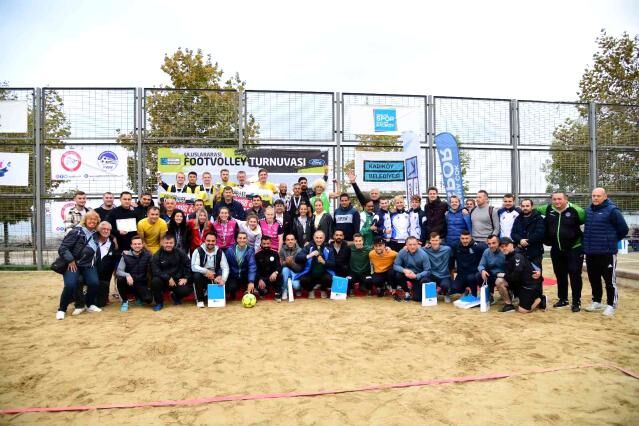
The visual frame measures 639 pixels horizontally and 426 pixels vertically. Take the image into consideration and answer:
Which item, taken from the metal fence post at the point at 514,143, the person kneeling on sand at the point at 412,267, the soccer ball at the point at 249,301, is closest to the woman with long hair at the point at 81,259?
the soccer ball at the point at 249,301

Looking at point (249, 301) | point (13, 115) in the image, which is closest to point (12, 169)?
point (13, 115)

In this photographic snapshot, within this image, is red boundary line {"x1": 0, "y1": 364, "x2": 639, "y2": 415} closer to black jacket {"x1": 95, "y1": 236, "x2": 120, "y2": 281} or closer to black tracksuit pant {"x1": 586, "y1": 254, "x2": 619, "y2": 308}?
black tracksuit pant {"x1": 586, "y1": 254, "x2": 619, "y2": 308}

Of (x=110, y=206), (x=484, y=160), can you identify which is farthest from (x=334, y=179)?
(x=110, y=206)

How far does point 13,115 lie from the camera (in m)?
10.4

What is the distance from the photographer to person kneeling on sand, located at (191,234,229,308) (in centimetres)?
671

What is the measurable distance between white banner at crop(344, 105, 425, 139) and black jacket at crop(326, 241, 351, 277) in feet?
13.4

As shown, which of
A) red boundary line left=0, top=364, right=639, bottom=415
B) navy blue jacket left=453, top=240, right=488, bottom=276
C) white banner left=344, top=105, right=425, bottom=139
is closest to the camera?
red boundary line left=0, top=364, right=639, bottom=415

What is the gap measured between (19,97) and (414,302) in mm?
10588

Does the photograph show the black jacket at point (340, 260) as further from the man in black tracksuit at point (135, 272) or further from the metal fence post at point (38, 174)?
the metal fence post at point (38, 174)

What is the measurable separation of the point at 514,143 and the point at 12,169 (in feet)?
41.6

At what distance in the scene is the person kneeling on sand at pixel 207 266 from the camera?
22.0ft

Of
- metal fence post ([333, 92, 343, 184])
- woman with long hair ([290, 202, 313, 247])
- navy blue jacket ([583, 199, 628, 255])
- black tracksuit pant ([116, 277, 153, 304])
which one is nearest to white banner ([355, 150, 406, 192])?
metal fence post ([333, 92, 343, 184])

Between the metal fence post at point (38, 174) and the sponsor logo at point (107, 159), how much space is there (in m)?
1.58

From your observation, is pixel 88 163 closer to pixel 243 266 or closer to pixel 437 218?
pixel 243 266
